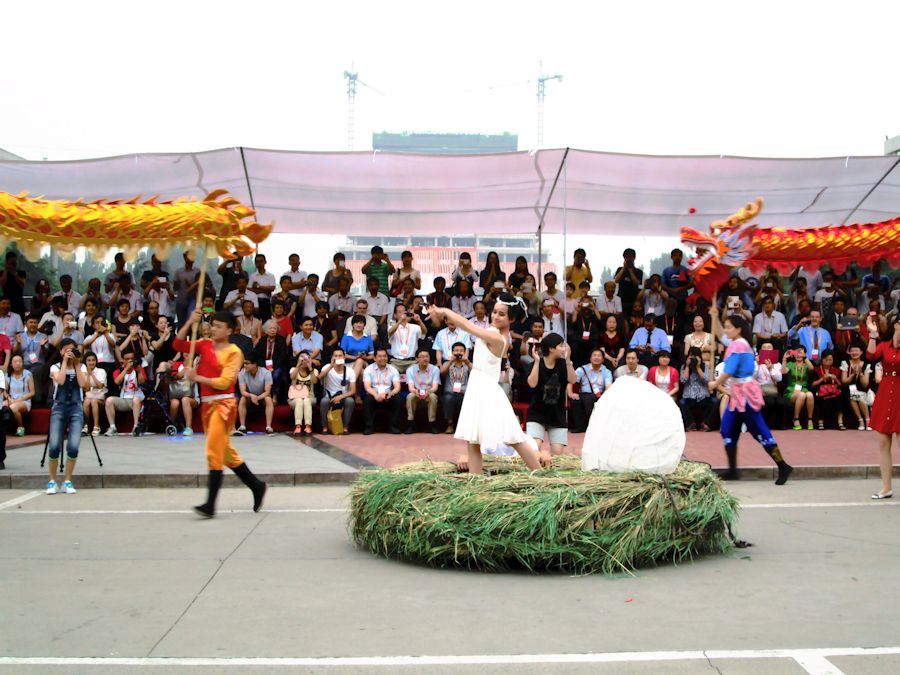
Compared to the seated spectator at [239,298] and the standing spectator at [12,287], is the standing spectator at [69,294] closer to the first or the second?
the standing spectator at [12,287]

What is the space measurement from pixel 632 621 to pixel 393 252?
52.6ft

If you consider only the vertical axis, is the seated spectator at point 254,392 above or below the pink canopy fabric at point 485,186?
below

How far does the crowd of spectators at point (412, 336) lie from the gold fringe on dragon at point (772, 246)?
146cm

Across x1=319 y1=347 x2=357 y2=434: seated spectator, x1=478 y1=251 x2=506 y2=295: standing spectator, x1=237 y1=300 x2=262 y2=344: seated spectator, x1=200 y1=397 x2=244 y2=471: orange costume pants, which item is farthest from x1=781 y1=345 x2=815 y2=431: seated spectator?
x1=200 y1=397 x2=244 y2=471: orange costume pants

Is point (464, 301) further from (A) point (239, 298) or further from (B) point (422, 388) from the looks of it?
(A) point (239, 298)

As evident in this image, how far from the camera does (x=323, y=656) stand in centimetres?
473

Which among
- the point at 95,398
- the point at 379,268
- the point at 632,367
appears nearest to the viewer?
the point at 632,367

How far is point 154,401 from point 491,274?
20.7 feet

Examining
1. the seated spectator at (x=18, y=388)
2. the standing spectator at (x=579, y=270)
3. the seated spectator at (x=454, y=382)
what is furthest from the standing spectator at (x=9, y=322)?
the standing spectator at (x=579, y=270)

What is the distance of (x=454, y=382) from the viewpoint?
600 inches

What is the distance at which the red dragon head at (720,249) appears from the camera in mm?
12875

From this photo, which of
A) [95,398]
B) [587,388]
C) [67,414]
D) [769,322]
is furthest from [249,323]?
[769,322]

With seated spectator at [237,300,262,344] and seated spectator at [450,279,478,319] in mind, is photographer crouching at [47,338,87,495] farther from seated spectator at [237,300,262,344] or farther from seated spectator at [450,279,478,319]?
seated spectator at [450,279,478,319]

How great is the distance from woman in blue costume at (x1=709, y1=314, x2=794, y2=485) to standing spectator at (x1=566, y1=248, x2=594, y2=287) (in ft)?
23.3
